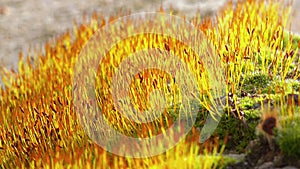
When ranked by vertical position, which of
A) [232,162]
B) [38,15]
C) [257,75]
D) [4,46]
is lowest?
[232,162]

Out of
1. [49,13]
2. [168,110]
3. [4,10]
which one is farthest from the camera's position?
[4,10]

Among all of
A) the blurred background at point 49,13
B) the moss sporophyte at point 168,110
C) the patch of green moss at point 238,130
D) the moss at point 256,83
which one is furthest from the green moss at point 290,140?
the blurred background at point 49,13

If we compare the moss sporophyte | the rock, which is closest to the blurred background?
the rock

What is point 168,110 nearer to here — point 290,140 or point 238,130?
point 238,130

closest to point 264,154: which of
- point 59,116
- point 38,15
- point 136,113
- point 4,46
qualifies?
point 136,113

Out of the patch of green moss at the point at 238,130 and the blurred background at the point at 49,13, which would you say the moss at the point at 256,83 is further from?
the blurred background at the point at 49,13

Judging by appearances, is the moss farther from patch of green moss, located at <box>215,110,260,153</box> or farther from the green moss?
the green moss

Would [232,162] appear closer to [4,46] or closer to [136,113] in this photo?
[136,113]

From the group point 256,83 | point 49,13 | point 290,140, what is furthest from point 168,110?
point 49,13

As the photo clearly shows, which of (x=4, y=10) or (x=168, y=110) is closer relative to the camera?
(x=168, y=110)
